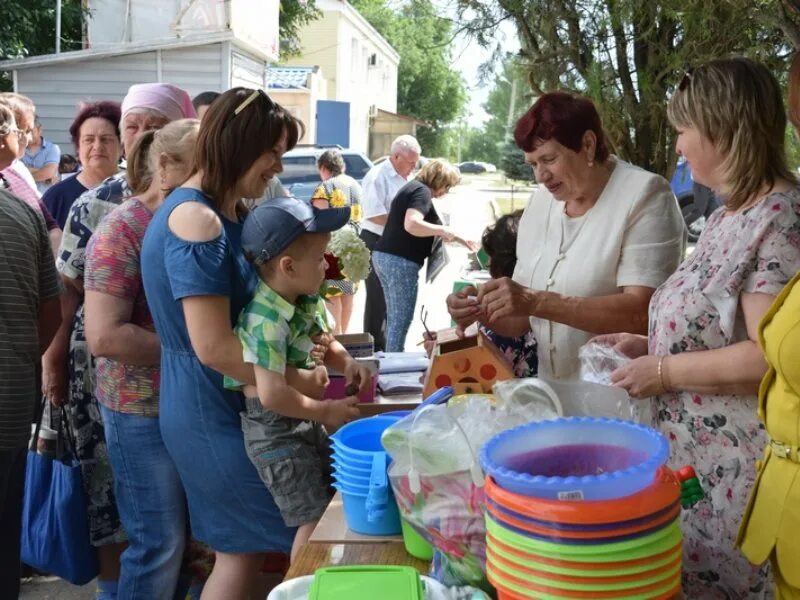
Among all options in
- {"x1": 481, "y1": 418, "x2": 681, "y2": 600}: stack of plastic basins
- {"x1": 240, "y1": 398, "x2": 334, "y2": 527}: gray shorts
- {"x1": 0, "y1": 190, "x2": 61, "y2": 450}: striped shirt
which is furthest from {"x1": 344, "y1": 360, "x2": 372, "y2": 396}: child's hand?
{"x1": 481, "y1": 418, "x2": 681, "y2": 600}: stack of plastic basins

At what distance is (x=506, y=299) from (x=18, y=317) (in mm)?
1523

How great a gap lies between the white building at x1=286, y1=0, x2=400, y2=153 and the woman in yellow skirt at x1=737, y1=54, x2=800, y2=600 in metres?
33.3

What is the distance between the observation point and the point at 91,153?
13.0 feet

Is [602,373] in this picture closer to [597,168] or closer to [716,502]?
[716,502]

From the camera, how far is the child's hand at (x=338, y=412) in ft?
7.48

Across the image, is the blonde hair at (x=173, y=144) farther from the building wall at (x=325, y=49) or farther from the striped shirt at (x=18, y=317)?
the building wall at (x=325, y=49)

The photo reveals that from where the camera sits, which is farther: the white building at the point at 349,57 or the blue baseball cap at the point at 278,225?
the white building at the point at 349,57

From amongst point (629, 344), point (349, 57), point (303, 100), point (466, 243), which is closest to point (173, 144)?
point (629, 344)

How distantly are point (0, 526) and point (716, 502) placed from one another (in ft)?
7.42

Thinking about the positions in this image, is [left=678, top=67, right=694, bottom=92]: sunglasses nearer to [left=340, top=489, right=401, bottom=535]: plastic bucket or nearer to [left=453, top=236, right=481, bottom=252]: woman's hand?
[left=340, top=489, right=401, bottom=535]: plastic bucket

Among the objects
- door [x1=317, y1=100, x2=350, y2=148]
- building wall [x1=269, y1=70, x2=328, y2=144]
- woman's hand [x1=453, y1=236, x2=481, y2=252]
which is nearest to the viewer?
woman's hand [x1=453, y1=236, x2=481, y2=252]

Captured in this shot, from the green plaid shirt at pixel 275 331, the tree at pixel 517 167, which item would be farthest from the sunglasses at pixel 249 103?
the tree at pixel 517 167

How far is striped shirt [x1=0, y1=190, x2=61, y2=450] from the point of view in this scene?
104 inches

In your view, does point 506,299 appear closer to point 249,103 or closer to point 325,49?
point 249,103
